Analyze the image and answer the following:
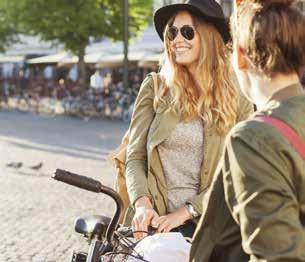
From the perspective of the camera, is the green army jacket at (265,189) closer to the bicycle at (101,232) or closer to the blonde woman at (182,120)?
the bicycle at (101,232)

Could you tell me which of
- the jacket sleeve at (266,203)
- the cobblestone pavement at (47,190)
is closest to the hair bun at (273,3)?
the jacket sleeve at (266,203)

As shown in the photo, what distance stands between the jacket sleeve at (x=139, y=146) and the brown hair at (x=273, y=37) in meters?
1.13

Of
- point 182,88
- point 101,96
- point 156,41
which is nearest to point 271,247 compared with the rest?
point 182,88

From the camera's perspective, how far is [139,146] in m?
2.64

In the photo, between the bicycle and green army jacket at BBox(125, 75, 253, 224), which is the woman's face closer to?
green army jacket at BBox(125, 75, 253, 224)

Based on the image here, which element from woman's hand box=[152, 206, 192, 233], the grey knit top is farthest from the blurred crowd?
woman's hand box=[152, 206, 192, 233]

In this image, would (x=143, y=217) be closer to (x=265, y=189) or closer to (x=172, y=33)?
(x=172, y=33)

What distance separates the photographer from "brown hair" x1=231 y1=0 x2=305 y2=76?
1477 mm

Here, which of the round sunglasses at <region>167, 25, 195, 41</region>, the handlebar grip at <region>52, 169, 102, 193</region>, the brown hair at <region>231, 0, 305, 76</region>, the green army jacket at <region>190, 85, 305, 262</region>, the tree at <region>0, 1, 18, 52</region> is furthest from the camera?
the tree at <region>0, 1, 18, 52</region>

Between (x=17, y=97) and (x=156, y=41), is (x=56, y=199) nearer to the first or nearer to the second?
(x=17, y=97)

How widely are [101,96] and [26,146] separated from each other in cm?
1010

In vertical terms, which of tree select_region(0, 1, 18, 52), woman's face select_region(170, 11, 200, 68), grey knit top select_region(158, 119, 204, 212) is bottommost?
tree select_region(0, 1, 18, 52)

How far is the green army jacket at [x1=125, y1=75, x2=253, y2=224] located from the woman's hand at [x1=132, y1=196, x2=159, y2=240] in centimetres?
5

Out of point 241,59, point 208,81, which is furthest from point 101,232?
point 241,59
